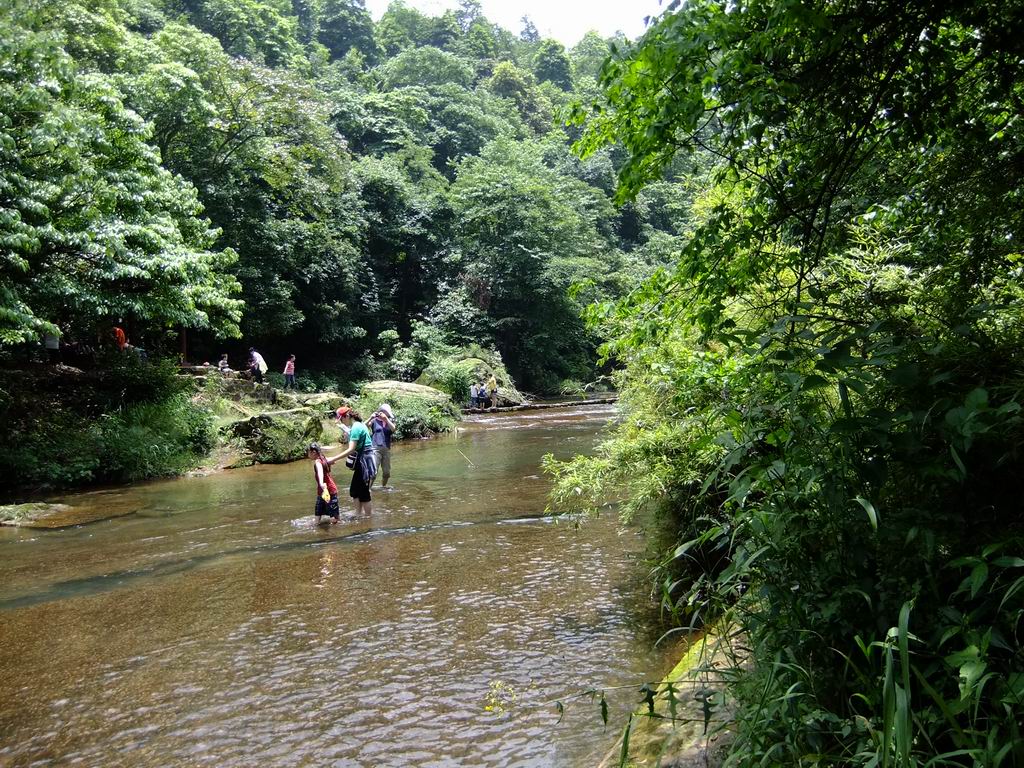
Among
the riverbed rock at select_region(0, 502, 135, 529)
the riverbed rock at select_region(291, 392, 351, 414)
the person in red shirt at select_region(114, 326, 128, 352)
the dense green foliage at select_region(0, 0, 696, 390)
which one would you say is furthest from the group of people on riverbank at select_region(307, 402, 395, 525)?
the riverbed rock at select_region(291, 392, 351, 414)

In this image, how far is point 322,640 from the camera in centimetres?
523

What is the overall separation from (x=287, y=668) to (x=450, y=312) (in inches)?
1263

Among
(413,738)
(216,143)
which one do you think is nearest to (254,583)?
(413,738)

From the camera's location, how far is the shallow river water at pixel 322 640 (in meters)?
3.77

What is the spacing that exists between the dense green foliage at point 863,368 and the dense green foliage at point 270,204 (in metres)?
1.12

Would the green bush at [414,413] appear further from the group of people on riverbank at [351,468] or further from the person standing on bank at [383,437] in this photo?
the group of people on riverbank at [351,468]

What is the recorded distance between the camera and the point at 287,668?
4723 mm

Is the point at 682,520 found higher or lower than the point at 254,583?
higher

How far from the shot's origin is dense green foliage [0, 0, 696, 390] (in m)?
12.9

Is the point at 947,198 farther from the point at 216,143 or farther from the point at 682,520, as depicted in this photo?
the point at 216,143

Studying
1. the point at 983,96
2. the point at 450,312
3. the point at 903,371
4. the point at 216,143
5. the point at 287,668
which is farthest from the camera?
the point at 450,312

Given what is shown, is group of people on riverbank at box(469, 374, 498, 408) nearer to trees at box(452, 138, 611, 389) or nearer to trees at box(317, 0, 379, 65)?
trees at box(452, 138, 611, 389)

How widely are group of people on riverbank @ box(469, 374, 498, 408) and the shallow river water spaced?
19410 mm

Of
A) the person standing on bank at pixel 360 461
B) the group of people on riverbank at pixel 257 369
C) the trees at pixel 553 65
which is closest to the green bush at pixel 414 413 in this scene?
the group of people on riverbank at pixel 257 369
